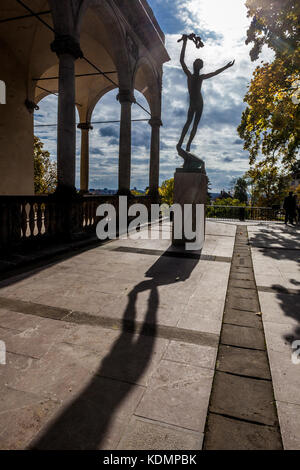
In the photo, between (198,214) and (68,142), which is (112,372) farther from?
(68,142)

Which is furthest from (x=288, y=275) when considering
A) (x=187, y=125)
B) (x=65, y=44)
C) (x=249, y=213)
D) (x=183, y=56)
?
(x=249, y=213)

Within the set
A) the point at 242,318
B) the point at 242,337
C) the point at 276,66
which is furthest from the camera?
the point at 276,66

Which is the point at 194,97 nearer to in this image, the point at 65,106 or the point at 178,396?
the point at 65,106

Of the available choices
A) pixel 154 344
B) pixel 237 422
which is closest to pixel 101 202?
pixel 154 344

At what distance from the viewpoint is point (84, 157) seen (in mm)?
17094

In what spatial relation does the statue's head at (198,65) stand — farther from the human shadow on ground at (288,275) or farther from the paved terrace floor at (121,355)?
the paved terrace floor at (121,355)

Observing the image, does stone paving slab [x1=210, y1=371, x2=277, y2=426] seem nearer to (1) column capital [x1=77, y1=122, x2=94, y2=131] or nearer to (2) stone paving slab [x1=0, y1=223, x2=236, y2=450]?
(2) stone paving slab [x1=0, y1=223, x2=236, y2=450]

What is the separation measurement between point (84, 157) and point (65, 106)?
397 inches

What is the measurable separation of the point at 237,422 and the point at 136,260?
4418 millimetres

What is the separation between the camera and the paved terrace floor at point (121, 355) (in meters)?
1.70

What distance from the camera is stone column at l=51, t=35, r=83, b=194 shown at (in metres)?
7.17

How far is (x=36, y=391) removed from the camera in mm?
2004

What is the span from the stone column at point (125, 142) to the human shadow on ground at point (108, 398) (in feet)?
30.3

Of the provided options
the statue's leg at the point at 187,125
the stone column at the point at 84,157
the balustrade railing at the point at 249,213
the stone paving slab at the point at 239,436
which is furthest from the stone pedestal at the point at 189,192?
the balustrade railing at the point at 249,213
